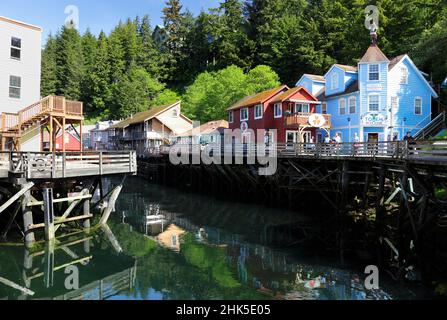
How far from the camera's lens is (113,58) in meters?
77.4

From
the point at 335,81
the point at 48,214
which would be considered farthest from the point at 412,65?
the point at 48,214

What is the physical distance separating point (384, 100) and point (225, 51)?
3891 centimetres

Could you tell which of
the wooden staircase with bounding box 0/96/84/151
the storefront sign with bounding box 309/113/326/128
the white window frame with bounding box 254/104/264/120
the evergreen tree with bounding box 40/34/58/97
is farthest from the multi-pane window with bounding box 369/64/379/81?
the evergreen tree with bounding box 40/34/58/97

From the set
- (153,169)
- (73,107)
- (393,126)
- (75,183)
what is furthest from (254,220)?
(153,169)

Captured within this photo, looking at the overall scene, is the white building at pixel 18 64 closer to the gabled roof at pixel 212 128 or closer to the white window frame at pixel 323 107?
the gabled roof at pixel 212 128

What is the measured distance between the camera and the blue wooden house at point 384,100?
1238 inches

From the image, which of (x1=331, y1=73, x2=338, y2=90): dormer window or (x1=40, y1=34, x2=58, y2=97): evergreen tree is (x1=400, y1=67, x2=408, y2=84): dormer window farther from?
(x1=40, y1=34, x2=58, y2=97): evergreen tree

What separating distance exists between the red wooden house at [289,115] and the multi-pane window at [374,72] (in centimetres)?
496

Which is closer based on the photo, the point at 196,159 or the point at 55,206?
the point at 55,206

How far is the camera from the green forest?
41.0m

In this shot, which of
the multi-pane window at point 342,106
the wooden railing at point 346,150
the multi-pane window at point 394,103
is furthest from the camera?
the multi-pane window at point 342,106

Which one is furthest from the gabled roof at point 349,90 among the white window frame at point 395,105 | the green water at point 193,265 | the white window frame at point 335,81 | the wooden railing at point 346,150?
the green water at point 193,265
